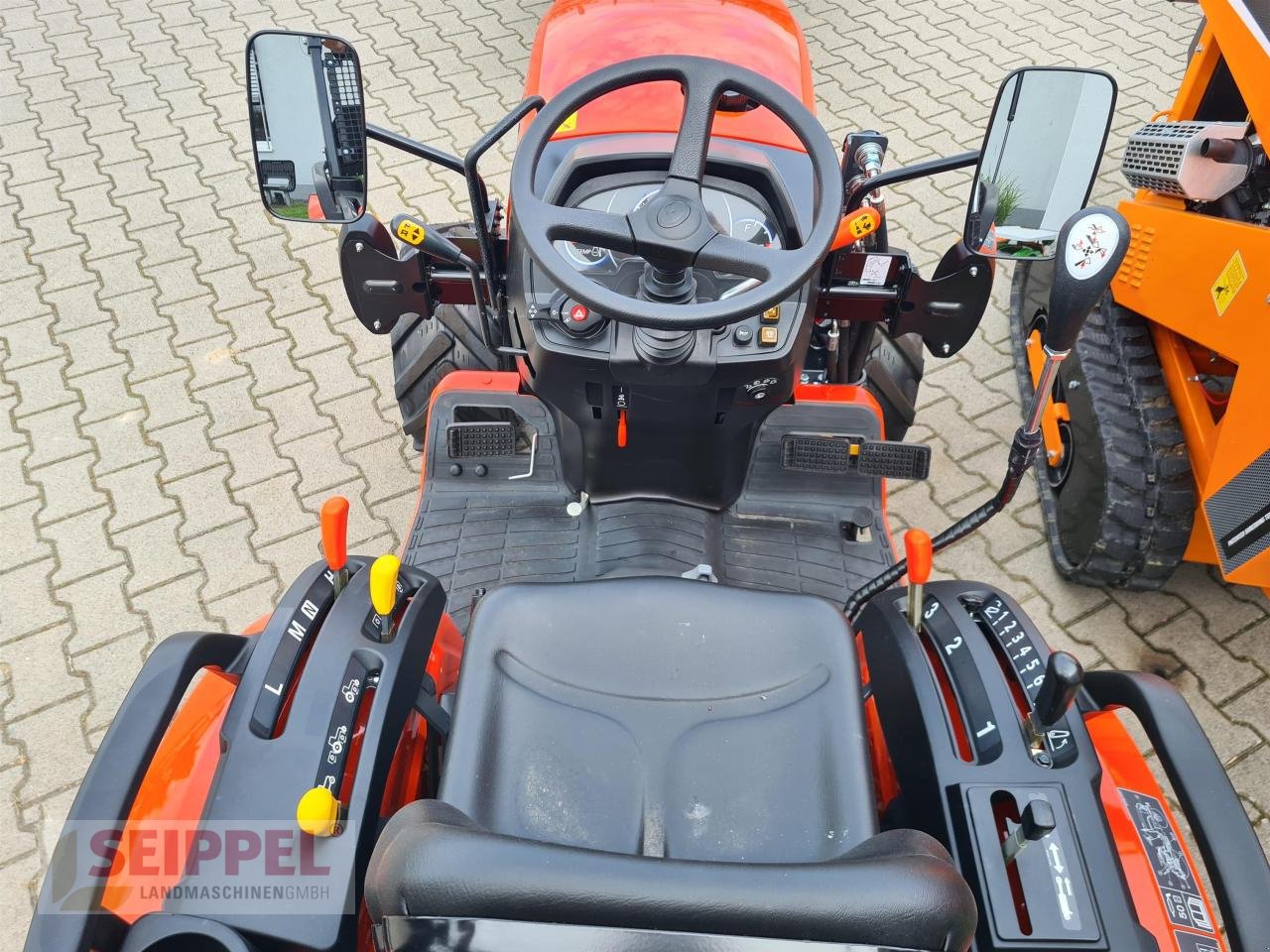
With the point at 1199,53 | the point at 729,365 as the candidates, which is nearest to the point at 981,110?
the point at 1199,53

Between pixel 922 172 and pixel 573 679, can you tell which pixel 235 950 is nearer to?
pixel 573 679

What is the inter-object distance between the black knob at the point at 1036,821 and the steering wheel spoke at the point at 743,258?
3.23 ft

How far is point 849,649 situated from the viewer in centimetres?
159

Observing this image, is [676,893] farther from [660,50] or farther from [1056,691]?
[660,50]

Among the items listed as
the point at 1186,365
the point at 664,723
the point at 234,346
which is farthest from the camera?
the point at 234,346

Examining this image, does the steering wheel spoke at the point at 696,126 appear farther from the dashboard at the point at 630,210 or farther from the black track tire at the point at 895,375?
the black track tire at the point at 895,375

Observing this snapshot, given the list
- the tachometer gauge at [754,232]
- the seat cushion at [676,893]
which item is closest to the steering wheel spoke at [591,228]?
the tachometer gauge at [754,232]

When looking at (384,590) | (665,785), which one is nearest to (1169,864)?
(665,785)

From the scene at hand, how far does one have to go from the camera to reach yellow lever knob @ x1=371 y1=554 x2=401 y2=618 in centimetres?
158

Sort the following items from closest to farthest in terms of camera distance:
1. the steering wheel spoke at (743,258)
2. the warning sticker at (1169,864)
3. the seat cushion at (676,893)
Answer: the seat cushion at (676,893)
the warning sticker at (1169,864)
the steering wheel spoke at (743,258)

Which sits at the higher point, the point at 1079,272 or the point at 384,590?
the point at 1079,272

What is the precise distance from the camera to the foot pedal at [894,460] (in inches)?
95.3

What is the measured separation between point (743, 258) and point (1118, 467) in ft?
5.37

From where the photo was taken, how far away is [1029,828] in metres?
1.26
